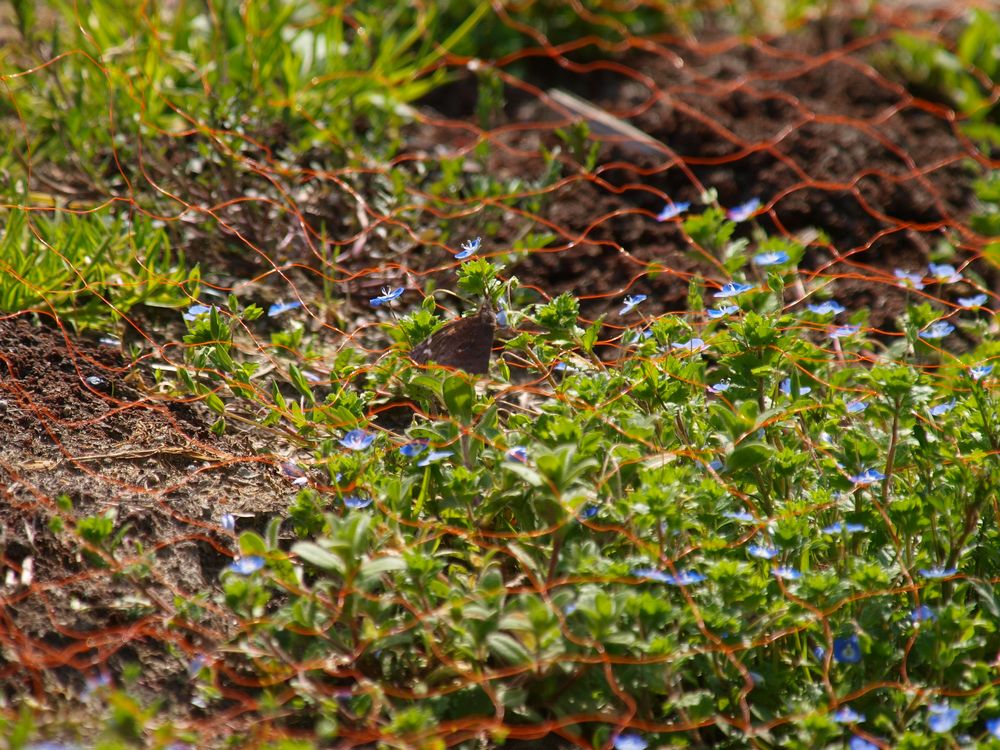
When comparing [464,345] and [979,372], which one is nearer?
[979,372]

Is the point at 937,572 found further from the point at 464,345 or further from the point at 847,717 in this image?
the point at 464,345

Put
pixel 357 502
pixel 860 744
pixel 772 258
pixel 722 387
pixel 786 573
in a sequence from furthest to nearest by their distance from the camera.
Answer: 1. pixel 772 258
2. pixel 722 387
3. pixel 357 502
4. pixel 786 573
5. pixel 860 744

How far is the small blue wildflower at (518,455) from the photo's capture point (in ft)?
7.24

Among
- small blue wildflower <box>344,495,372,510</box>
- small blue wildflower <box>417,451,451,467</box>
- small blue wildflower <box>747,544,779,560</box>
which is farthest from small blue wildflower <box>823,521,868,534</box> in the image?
small blue wildflower <box>344,495,372,510</box>

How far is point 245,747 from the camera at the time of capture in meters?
1.91

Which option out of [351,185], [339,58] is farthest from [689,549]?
[339,58]

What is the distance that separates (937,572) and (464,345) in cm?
110

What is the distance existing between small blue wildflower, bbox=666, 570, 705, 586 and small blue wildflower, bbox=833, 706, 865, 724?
1.03ft

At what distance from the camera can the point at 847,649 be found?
81.4 inches

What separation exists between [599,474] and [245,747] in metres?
0.81

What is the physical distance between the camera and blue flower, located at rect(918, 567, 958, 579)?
211 cm

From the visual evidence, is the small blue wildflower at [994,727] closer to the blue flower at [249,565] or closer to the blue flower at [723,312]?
the blue flower at [723,312]

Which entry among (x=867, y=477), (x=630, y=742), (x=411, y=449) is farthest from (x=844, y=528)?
(x=411, y=449)

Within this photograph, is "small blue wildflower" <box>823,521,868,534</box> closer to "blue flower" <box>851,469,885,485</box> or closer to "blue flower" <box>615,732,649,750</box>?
"blue flower" <box>851,469,885,485</box>
